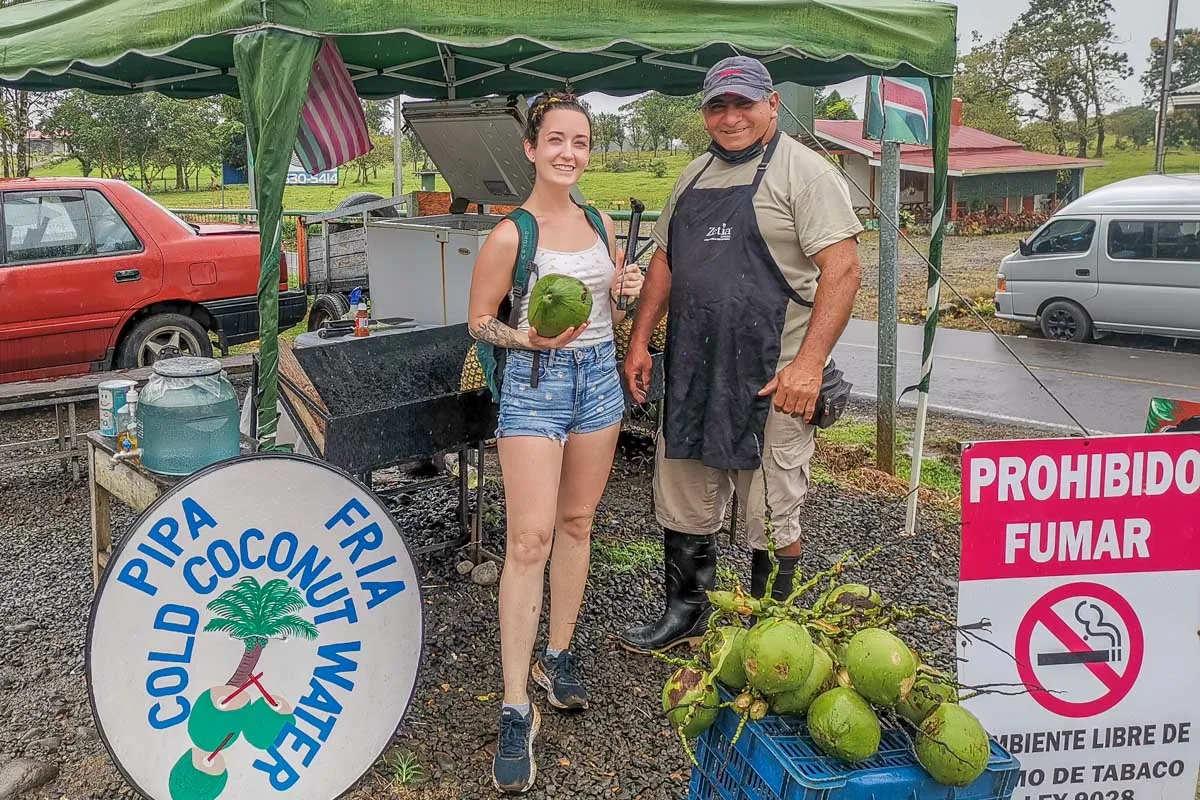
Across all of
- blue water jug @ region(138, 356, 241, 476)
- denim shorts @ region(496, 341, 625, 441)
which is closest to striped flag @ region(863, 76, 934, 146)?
denim shorts @ region(496, 341, 625, 441)

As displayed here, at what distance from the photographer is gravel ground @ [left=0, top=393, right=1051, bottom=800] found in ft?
10.5

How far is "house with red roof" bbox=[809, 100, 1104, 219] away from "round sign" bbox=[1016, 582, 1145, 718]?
96.2 ft

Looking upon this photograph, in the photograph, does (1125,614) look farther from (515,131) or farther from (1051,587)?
(515,131)

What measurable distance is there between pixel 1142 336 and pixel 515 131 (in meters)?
12.7

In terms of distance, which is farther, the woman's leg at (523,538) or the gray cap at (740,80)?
the gray cap at (740,80)

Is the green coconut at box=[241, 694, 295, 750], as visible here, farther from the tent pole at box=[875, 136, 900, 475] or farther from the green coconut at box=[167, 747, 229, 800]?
the tent pole at box=[875, 136, 900, 475]

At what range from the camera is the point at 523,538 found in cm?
302

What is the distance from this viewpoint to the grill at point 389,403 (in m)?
3.55

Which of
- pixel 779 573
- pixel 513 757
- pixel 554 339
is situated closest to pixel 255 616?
pixel 513 757

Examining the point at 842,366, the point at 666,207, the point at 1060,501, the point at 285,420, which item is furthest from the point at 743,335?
the point at 842,366

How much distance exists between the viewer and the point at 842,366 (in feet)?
41.0

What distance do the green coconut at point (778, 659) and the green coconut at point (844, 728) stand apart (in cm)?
7

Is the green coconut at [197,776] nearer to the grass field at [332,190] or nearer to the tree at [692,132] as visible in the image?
the grass field at [332,190]

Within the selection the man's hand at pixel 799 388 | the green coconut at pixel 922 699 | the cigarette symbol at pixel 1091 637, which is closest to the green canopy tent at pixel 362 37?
the man's hand at pixel 799 388
